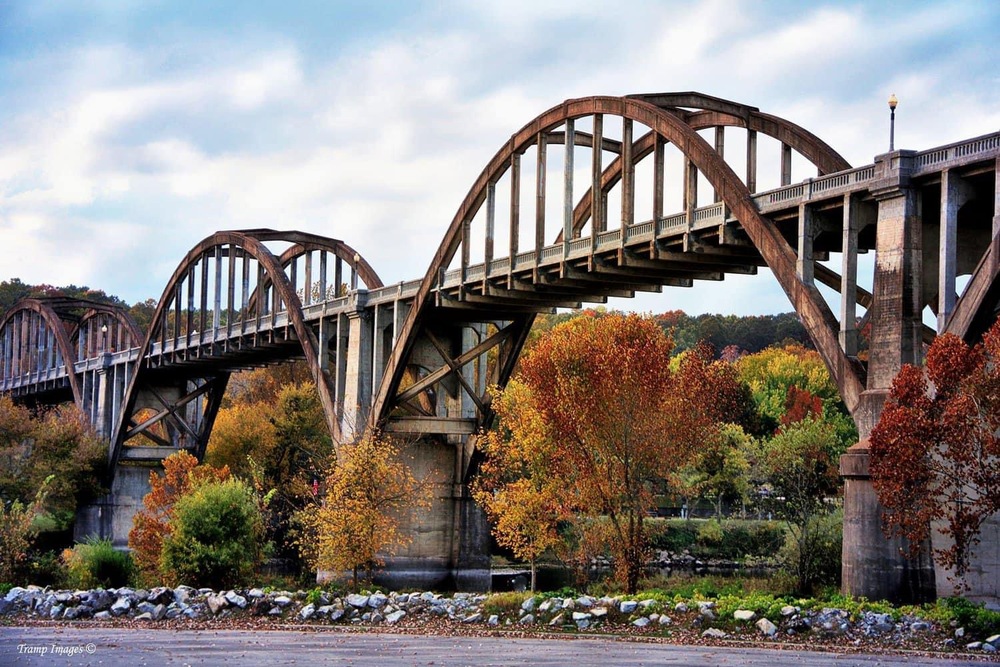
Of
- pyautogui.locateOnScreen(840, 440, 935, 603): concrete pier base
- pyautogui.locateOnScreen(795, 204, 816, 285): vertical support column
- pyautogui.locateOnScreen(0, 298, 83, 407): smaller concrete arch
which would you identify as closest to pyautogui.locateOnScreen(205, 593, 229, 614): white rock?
pyautogui.locateOnScreen(840, 440, 935, 603): concrete pier base

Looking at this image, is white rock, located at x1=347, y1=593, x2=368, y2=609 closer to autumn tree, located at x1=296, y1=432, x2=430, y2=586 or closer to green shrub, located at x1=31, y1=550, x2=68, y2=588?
autumn tree, located at x1=296, y1=432, x2=430, y2=586

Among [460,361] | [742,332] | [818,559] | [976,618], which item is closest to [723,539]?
[818,559]

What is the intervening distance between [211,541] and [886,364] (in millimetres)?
26500

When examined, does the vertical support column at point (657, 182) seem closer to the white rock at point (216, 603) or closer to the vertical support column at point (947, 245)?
the vertical support column at point (947, 245)

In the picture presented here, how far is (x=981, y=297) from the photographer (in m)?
29.7

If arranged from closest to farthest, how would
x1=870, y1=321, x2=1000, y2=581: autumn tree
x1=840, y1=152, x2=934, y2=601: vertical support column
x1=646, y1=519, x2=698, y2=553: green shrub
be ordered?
1. x1=870, y1=321, x2=1000, y2=581: autumn tree
2. x1=840, y1=152, x2=934, y2=601: vertical support column
3. x1=646, y1=519, x2=698, y2=553: green shrub

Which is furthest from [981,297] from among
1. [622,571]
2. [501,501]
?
[501,501]

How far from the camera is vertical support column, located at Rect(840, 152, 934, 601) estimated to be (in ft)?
101

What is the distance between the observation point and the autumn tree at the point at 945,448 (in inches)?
1135

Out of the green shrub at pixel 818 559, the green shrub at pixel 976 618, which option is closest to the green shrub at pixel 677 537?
the green shrub at pixel 818 559

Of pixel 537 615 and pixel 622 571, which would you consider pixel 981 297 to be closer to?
pixel 537 615

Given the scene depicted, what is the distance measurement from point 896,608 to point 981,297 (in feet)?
23.3

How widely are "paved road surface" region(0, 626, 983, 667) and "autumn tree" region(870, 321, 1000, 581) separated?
3.78m

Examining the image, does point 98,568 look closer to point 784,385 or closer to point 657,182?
point 657,182
